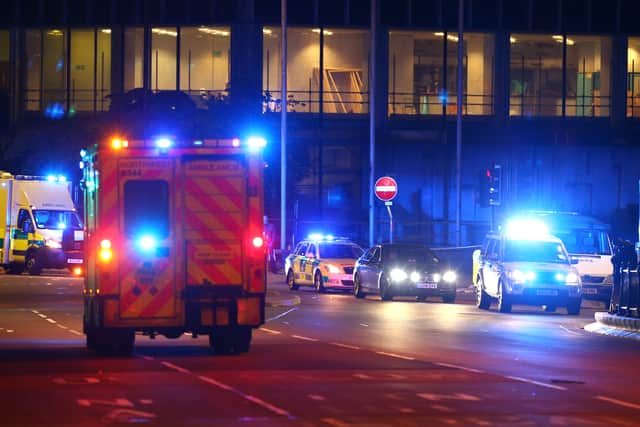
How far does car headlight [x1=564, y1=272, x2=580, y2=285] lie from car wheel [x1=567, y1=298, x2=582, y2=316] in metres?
0.38

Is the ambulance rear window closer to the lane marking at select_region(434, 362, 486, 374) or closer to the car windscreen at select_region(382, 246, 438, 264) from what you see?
the lane marking at select_region(434, 362, 486, 374)

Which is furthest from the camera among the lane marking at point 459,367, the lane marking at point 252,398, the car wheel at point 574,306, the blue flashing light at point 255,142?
the car wheel at point 574,306

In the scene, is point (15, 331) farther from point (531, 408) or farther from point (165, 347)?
point (531, 408)

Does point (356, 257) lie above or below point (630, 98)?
below

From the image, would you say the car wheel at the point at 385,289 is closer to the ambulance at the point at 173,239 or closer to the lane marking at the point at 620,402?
the ambulance at the point at 173,239

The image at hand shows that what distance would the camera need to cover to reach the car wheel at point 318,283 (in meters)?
39.8

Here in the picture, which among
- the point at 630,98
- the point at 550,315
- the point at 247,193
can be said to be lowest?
the point at 550,315

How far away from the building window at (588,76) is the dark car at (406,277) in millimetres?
26122

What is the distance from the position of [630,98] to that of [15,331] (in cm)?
4126

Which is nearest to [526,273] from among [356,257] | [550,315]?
[550,315]

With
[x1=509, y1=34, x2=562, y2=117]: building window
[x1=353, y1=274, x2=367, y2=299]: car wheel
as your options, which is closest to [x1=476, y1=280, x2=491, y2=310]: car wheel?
[x1=353, y1=274, x2=367, y2=299]: car wheel

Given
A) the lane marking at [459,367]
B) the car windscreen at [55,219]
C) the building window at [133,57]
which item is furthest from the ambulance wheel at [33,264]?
the lane marking at [459,367]

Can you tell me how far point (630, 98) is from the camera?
199ft

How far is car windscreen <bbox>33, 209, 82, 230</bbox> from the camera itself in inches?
1837
